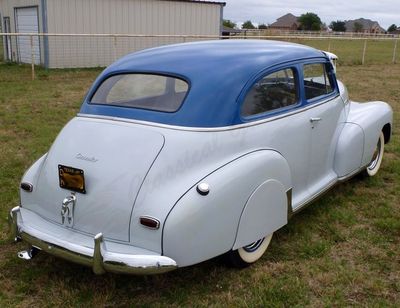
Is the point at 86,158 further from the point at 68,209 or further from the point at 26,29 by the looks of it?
the point at 26,29

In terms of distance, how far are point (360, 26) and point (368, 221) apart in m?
105

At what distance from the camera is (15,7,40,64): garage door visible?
596 inches

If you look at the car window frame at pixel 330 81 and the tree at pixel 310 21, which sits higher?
the tree at pixel 310 21

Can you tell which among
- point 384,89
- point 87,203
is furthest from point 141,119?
point 384,89

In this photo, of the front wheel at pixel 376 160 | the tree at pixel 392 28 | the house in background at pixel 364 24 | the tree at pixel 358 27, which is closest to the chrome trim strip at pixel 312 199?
the front wheel at pixel 376 160

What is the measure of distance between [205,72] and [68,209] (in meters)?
1.29

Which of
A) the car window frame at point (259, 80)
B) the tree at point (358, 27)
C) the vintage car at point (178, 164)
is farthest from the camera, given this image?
the tree at point (358, 27)

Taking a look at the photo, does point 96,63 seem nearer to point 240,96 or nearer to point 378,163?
point 378,163

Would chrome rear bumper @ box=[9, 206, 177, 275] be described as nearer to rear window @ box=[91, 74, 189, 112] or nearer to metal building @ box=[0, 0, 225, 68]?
rear window @ box=[91, 74, 189, 112]

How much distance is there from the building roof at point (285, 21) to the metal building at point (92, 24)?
89.4 meters

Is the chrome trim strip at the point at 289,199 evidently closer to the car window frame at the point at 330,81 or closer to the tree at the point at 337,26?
the car window frame at the point at 330,81

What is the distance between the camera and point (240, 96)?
125 inches

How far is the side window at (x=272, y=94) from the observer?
10.8ft

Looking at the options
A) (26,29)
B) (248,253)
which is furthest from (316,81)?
(26,29)
